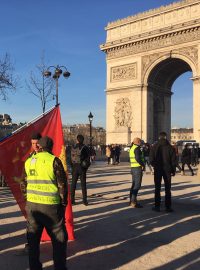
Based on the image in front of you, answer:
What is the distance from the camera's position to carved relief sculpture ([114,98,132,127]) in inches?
1436

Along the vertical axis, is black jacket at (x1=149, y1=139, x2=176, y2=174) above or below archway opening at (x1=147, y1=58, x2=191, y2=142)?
below

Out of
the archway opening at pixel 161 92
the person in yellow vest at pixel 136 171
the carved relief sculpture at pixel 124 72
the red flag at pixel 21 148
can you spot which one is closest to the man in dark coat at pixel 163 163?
the person in yellow vest at pixel 136 171

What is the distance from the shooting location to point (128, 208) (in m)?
8.43

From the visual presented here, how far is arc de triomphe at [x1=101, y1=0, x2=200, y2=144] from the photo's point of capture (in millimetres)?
33000

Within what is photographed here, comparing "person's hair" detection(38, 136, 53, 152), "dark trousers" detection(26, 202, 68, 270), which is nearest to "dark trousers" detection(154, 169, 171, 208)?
"dark trousers" detection(26, 202, 68, 270)

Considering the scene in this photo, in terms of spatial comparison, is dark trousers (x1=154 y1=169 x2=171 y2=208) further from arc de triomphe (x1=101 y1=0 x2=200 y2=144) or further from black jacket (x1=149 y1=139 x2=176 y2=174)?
arc de triomphe (x1=101 y1=0 x2=200 y2=144)

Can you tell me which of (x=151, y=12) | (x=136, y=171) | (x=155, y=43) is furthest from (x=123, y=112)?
(x=136, y=171)

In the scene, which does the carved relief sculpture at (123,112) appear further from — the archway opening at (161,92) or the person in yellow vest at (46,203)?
the person in yellow vest at (46,203)

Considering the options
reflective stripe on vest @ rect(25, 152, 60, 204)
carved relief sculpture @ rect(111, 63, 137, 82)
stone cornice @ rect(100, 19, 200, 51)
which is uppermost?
stone cornice @ rect(100, 19, 200, 51)

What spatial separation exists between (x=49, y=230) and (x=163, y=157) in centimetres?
476

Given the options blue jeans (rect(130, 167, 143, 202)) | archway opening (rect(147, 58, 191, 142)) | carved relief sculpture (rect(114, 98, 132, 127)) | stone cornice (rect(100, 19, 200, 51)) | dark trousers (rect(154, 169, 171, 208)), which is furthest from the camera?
carved relief sculpture (rect(114, 98, 132, 127))

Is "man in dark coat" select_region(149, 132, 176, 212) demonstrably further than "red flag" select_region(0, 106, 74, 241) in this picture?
Yes

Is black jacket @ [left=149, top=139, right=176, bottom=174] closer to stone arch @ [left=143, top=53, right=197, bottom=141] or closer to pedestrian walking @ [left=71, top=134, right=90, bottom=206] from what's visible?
pedestrian walking @ [left=71, top=134, right=90, bottom=206]

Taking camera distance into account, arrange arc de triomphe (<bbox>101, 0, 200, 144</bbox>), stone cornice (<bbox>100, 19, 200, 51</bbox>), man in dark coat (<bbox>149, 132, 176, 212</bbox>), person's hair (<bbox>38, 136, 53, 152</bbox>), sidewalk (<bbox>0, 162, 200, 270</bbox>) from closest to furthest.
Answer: person's hair (<bbox>38, 136, 53, 152</bbox>), sidewalk (<bbox>0, 162, 200, 270</bbox>), man in dark coat (<bbox>149, 132, 176, 212</bbox>), stone cornice (<bbox>100, 19, 200, 51</bbox>), arc de triomphe (<bbox>101, 0, 200, 144</bbox>)
